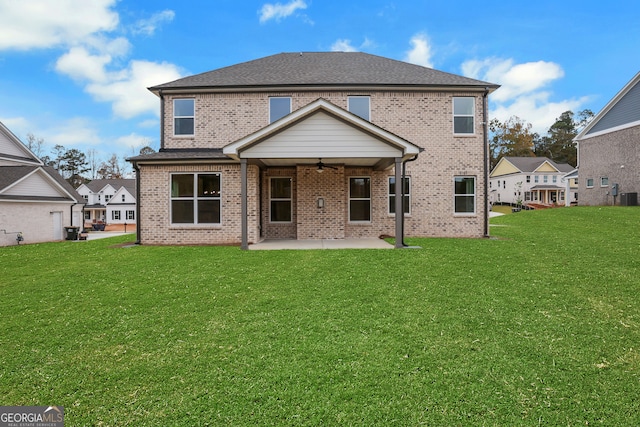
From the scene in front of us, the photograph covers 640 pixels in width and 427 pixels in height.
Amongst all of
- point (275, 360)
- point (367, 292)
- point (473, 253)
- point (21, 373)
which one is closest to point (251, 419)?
point (275, 360)

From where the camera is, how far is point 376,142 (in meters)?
10.2

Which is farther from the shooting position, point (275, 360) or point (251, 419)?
point (275, 360)

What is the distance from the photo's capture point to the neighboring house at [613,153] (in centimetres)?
2286

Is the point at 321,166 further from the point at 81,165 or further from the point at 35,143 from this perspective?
the point at 81,165

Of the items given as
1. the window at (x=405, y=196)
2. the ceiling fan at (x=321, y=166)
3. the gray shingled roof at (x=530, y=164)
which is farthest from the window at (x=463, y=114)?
the gray shingled roof at (x=530, y=164)

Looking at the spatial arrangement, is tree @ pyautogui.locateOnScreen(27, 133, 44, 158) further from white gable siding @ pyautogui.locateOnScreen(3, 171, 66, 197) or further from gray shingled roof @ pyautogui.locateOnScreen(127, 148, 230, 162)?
gray shingled roof @ pyautogui.locateOnScreen(127, 148, 230, 162)

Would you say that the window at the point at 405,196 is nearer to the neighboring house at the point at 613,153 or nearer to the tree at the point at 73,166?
the neighboring house at the point at 613,153

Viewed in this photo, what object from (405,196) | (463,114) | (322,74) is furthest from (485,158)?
(322,74)

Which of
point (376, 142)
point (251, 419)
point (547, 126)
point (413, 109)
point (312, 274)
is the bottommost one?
point (251, 419)

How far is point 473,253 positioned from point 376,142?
4396mm

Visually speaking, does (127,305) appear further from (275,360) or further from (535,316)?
(535,316)

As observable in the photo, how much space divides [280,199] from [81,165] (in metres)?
68.6

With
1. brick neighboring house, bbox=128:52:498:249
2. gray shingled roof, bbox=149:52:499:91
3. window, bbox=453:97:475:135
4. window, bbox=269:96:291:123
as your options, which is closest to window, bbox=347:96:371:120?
brick neighboring house, bbox=128:52:498:249

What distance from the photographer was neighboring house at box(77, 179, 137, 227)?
49.0 m
